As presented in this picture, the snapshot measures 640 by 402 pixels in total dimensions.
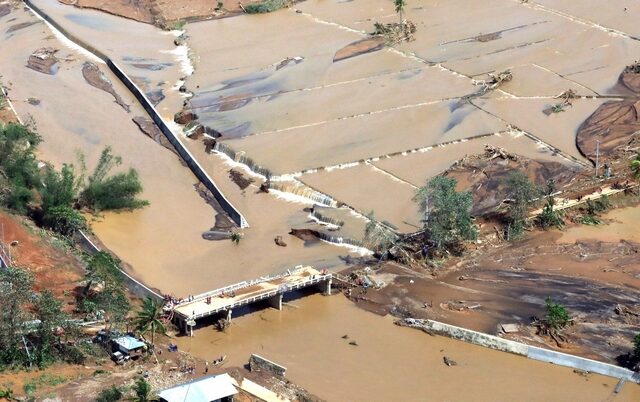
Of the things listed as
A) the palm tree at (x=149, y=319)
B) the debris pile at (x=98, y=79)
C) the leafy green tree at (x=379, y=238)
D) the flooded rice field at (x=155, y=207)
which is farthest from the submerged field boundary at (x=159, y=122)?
the palm tree at (x=149, y=319)

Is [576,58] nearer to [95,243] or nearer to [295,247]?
[295,247]

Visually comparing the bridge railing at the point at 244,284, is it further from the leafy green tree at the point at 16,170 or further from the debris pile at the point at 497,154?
the debris pile at the point at 497,154

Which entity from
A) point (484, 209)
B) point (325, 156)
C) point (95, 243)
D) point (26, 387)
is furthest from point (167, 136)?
point (26, 387)

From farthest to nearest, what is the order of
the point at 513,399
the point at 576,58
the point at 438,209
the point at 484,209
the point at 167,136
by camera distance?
the point at 576,58 < the point at 167,136 < the point at 484,209 < the point at 438,209 < the point at 513,399

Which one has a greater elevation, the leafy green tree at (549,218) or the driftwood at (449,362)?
the leafy green tree at (549,218)

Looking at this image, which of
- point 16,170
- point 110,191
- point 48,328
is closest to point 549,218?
point 110,191
